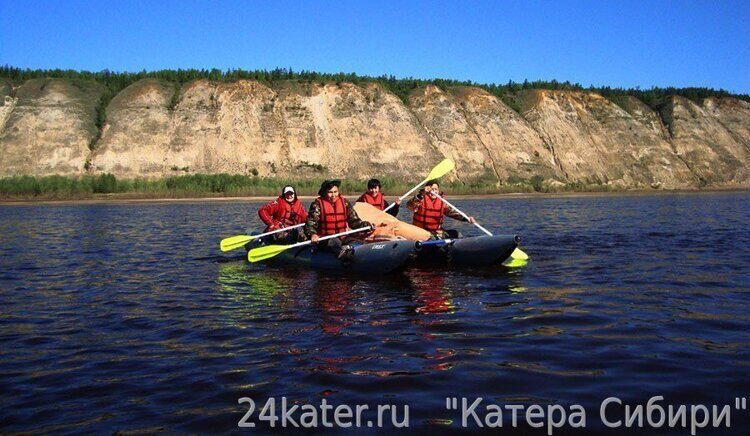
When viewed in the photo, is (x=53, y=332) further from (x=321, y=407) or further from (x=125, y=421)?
(x=321, y=407)

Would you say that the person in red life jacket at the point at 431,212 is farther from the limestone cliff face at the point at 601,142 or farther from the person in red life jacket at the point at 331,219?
the limestone cliff face at the point at 601,142

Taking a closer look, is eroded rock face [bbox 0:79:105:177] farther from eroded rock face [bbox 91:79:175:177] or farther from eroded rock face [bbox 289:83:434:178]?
eroded rock face [bbox 289:83:434:178]

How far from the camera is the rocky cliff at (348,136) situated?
5528 cm

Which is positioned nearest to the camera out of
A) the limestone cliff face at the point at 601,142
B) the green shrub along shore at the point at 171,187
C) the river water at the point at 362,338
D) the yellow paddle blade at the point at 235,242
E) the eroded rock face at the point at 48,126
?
the river water at the point at 362,338

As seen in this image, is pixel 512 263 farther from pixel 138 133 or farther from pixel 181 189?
pixel 138 133

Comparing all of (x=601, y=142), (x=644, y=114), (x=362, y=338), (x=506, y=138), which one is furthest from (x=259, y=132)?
(x=362, y=338)

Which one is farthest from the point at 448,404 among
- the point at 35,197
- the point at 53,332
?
the point at 35,197

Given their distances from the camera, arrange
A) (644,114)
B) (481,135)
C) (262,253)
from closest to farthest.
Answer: (262,253)
(481,135)
(644,114)

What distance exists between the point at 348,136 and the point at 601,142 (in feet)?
85.5

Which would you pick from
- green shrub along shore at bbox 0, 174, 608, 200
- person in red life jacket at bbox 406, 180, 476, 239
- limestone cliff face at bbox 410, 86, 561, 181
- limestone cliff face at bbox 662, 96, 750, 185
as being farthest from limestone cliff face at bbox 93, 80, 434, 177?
person in red life jacket at bbox 406, 180, 476, 239

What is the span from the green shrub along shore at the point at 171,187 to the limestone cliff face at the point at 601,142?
1263 cm

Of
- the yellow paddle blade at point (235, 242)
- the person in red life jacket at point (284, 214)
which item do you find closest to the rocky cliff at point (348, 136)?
the yellow paddle blade at point (235, 242)

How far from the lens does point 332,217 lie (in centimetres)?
1292

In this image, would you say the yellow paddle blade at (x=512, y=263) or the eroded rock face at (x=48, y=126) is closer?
the yellow paddle blade at (x=512, y=263)
